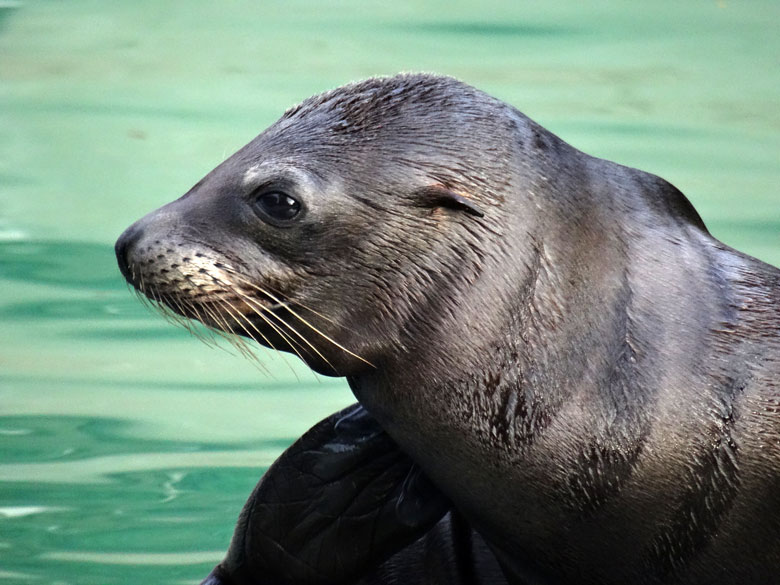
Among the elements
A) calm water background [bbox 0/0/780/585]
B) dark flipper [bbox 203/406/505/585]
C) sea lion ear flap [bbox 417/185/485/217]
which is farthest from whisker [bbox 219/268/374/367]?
calm water background [bbox 0/0/780/585]

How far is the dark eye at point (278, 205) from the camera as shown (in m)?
3.03

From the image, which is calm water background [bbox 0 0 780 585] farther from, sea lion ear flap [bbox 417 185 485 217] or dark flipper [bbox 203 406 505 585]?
sea lion ear flap [bbox 417 185 485 217]

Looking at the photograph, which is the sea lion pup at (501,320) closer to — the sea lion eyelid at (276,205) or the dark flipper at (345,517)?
the sea lion eyelid at (276,205)

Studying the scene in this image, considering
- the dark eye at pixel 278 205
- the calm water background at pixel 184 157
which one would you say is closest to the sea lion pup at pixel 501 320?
the dark eye at pixel 278 205

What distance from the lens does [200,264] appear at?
305 centimetres

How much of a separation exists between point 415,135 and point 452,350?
0.42m

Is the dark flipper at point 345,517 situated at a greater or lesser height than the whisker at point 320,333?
lesser

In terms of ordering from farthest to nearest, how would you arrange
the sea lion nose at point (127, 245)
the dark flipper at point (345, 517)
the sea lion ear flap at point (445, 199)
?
1. the dark flipper at point (345, 517)
2. the sea lion nose at point (127, 245)
3. the sea lion ear flap at point (445, 199)

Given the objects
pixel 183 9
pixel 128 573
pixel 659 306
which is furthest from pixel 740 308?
pixel 183 9

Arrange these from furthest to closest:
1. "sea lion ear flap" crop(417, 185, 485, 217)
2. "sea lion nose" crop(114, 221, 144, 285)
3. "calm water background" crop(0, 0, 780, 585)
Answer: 1. "calm water background" crop(0, 0, 780, 585)
2. "sea lion nose" crop(114, 221, 144, 285)
3. "sea lion ear flap" crop(417, 185, 485, 217)

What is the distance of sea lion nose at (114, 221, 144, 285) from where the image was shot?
3.11 meters

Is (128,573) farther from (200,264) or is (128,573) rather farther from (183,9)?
(183,9)

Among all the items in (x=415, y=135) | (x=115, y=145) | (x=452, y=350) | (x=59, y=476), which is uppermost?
(x=415, y=135)

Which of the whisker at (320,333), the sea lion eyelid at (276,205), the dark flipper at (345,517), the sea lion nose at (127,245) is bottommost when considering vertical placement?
the dark flipper at (345,517)
